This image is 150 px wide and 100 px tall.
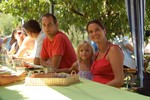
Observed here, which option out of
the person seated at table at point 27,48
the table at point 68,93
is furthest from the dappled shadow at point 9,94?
the person seated at table at point 27,48

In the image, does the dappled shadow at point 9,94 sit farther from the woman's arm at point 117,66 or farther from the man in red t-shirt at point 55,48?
the man in red t-shirt at point 55,48

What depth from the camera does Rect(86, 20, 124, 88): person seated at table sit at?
2.65 metres

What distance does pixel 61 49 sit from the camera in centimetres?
335

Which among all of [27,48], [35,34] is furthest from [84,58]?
[27,48]

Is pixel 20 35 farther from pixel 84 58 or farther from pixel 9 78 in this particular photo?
pixel 9 78

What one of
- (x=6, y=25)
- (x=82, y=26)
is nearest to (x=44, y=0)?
(x=82, y=26)

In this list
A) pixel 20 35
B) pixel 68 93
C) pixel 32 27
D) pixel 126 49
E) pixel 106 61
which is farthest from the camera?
pixel 20 35

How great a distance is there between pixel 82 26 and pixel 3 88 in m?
4.84

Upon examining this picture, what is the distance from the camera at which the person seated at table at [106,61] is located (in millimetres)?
2654

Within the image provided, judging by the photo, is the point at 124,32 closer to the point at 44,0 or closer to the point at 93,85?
the point at 44,0

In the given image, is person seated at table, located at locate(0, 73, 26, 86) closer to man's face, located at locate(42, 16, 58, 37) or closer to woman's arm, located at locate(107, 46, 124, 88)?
woman's arm, located at locate(107, 46, 124, 88)

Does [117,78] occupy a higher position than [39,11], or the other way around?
[39,11]

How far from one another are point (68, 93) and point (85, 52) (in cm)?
123

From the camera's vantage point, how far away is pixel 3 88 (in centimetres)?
228
